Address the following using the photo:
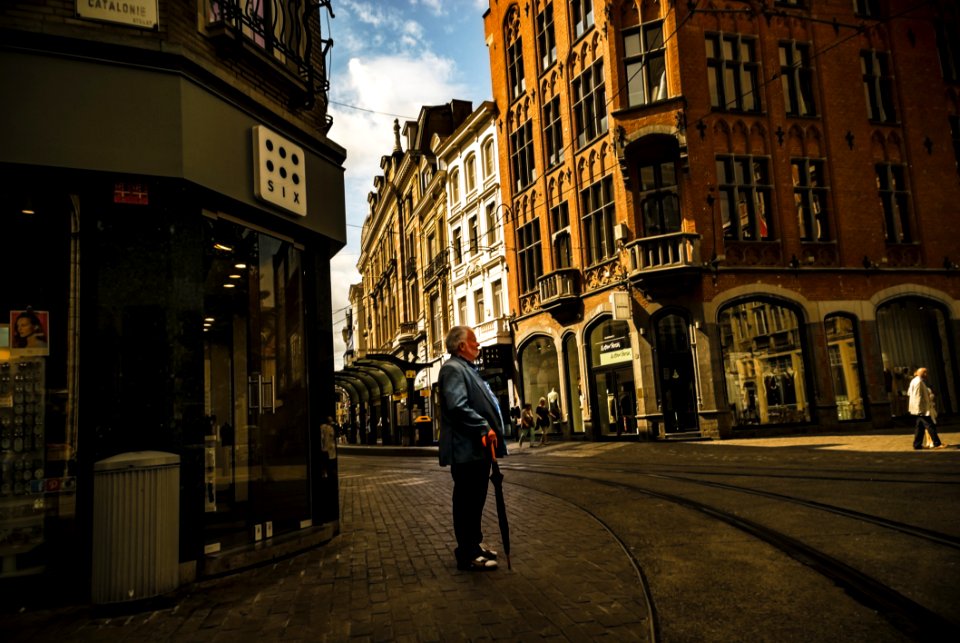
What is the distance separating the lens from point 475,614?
4.13 m

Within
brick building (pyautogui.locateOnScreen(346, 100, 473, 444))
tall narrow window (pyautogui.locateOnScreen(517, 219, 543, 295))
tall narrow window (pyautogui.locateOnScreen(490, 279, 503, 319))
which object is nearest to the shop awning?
brick building (pyautogui.locateOnScreen(346, 100, 473, 444))

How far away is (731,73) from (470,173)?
46.2ft

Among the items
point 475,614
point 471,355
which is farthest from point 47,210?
point 475,614

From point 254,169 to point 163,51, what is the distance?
1196mm

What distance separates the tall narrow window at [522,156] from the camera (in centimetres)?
2834

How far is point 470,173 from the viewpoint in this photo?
111ft

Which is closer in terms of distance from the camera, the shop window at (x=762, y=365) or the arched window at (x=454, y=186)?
the shop window at (x=762, y=365)

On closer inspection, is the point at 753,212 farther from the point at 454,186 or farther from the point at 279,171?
the point at 279,171

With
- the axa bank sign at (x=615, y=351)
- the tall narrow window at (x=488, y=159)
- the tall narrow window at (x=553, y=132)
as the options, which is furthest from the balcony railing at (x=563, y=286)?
the tall narrow window at (x=488, y=159)

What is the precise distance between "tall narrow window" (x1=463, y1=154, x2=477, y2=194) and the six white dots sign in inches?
1045

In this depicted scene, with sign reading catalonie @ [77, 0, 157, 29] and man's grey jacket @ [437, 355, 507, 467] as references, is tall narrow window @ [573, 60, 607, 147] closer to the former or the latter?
sign reading catalonie @ [77, 0, 157, 29]

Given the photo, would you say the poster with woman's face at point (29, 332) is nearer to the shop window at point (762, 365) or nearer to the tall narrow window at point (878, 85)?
the shop window at point (762, 365)

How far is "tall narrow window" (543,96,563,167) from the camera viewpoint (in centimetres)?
2641

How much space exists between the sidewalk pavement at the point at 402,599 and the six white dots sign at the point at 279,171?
3302 mm
